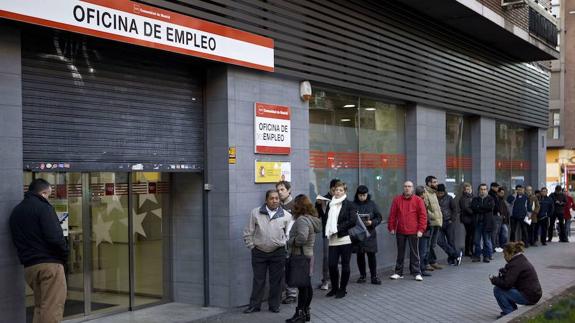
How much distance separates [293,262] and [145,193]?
2.48 m

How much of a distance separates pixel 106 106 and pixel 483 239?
9.45m

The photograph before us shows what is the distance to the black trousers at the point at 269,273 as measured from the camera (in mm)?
8781

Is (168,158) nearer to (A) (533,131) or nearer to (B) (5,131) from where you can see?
(B) (5,131)

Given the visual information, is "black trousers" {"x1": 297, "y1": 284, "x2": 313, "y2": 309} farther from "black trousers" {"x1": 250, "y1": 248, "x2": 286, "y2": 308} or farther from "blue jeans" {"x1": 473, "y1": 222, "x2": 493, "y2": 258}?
"blue jeans" {"x1": 473, "y1": 222, "x2": 493, "y2": 258}

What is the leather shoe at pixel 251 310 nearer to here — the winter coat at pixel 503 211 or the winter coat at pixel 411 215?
the winter coat at pixel 411 215

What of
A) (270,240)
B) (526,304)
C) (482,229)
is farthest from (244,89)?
(482,229)

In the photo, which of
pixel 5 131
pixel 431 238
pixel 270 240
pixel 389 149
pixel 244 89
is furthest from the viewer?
pixel 389 149

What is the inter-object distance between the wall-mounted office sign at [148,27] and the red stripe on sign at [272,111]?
22.9 inches

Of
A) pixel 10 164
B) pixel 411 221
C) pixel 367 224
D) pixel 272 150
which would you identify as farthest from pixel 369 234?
pixel 10 164

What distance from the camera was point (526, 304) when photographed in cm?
816

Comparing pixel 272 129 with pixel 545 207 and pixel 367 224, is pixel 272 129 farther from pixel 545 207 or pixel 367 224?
pixel 545 207

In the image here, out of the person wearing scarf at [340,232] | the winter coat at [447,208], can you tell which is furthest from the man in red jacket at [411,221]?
the person wearing scarf at [340,232]

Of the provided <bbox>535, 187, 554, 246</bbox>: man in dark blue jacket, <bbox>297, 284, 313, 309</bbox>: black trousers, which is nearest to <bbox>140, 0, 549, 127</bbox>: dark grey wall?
<bbox>535, 187, 554, 246</bbox>: man in dark blue jacket

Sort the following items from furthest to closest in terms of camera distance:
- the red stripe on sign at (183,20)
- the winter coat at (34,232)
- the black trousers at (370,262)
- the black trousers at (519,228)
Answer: the black trousers at (519,228) → the black trousers at (370,262) → the red stripe on sign at (183,20) → the winter coat at (34,232)
